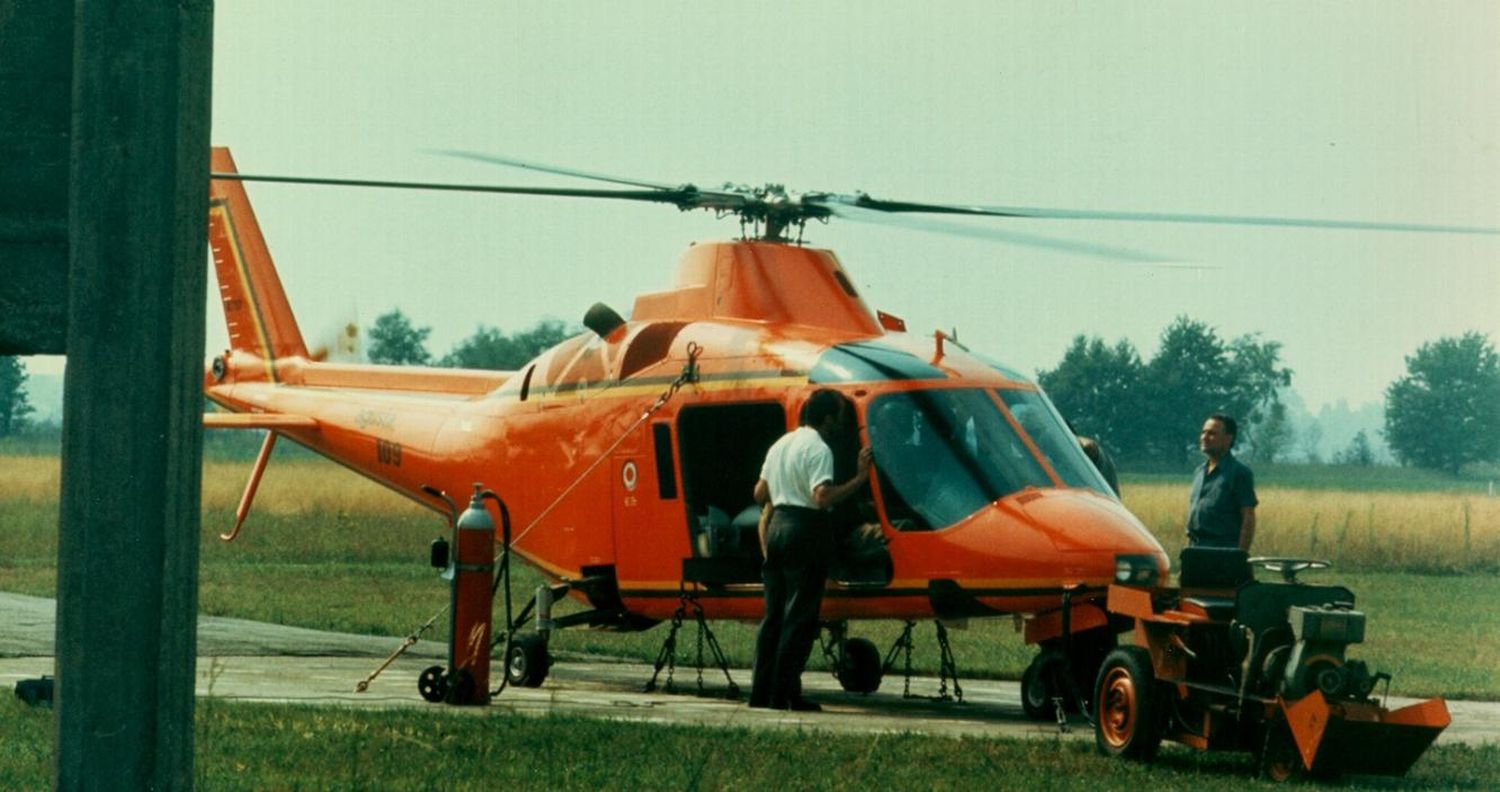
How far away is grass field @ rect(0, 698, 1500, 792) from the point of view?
25.2 ft

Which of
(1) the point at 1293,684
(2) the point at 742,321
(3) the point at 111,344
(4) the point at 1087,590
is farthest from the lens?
(2) the point at 742,321

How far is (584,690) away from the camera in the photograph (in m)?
12.8

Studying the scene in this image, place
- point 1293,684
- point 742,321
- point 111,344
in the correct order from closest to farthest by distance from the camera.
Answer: point 111,344 < point 1293,684 < point 742,321

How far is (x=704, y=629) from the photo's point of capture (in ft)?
43.2

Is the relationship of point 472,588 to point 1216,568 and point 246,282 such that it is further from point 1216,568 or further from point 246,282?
point 246,282

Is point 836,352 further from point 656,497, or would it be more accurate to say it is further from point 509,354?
point 509,354

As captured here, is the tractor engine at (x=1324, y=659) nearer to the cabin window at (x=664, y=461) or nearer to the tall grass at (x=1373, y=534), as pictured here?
the cabin window at (x=664, y=461)

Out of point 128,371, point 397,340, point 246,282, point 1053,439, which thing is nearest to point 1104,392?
point 397,340

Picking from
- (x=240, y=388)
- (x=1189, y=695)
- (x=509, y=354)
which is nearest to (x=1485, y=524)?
(x=240, y=388)

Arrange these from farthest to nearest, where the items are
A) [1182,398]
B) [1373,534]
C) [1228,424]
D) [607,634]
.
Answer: [1182,398]
[1373,534]
[607,634]
[1228,424]

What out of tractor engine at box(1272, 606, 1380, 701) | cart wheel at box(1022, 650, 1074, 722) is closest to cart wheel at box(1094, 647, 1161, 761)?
tractor engine at box(1272, 606, 1380, 701)

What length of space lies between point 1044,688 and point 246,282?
1037 cm

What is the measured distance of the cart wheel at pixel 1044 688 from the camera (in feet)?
38.1

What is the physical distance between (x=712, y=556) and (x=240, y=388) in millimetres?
7124
